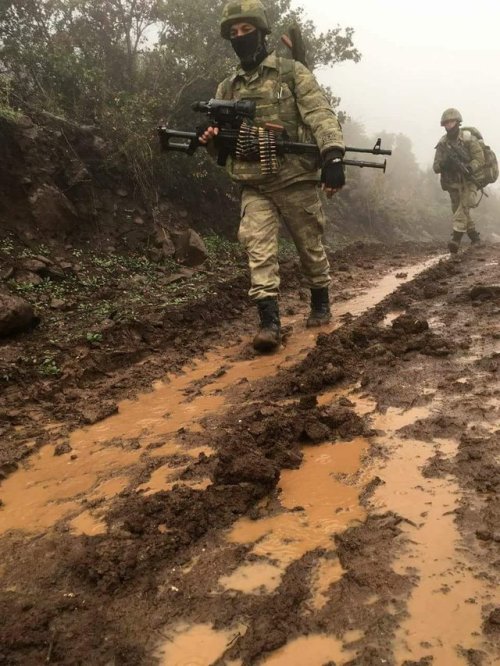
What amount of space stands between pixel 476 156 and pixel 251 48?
6.28 metres

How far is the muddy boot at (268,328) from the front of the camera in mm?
3730

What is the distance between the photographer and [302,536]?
5.38ft

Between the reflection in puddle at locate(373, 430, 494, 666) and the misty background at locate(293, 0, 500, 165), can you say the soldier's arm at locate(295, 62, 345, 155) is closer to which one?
the reflection in puddle at locate(373, 430, 494, 666)

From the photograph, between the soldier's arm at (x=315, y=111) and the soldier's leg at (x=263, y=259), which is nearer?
the soldier's leg at (x=263, y=259)

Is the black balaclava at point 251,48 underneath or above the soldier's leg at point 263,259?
above

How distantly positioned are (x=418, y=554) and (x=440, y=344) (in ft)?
6.41

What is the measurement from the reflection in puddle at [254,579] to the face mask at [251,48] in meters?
3.78

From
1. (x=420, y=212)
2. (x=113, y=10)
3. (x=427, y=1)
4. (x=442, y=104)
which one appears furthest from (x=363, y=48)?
(x=113, y=10)

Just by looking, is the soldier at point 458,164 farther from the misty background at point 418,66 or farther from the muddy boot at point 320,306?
the misty background at point 418,66

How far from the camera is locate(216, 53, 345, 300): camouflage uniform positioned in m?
4.02

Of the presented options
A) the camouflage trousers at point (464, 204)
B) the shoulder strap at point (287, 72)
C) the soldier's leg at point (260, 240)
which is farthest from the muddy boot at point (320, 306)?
the camouflage trousers at point (464, 204)

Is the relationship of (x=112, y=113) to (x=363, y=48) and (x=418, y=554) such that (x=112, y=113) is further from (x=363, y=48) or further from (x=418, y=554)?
(x=363, y=48)

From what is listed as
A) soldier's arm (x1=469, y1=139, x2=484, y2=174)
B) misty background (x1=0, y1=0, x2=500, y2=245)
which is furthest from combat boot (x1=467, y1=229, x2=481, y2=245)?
misty background (x1=0, y1=0, x2=500, y2=245)

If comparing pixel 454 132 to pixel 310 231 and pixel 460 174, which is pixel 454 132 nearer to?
pixel 460 174
